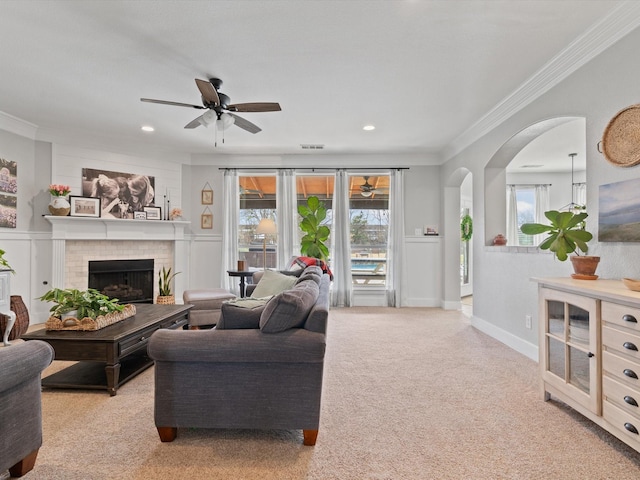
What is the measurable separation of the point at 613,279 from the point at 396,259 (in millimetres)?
3647

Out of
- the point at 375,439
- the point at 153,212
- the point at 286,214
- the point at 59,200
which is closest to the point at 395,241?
the point at 286,214

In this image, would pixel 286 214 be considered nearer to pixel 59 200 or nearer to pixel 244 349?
pixel 59 200

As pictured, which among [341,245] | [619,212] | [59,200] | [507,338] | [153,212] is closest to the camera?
[619,212]

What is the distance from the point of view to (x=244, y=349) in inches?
72.5

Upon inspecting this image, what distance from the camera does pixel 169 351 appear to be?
1.85 m

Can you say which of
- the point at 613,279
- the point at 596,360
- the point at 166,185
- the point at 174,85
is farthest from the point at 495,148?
the point at 166,185

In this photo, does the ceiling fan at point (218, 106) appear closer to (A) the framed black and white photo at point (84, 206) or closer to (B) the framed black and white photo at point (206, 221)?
(A) the framed black and white photo at point (84, 206)

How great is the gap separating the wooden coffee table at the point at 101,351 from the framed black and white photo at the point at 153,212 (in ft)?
9.67

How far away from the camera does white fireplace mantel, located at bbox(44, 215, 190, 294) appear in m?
4.71

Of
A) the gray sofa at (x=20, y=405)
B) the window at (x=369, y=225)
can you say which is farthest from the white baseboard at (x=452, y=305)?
the gray sofa at (x=20, y=405)

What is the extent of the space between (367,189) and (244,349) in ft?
15.5

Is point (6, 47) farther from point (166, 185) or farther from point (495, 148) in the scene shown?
point (495, 148)

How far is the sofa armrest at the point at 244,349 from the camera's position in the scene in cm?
184

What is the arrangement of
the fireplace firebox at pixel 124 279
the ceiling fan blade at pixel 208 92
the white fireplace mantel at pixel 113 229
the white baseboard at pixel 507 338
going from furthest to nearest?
the fireplace firebox at pixel 124 279 → the white fireplace mantel at pixel 113 229 → the white baseboard at pixel 507 338 → the ceiling fan blade at pixel 208 92
